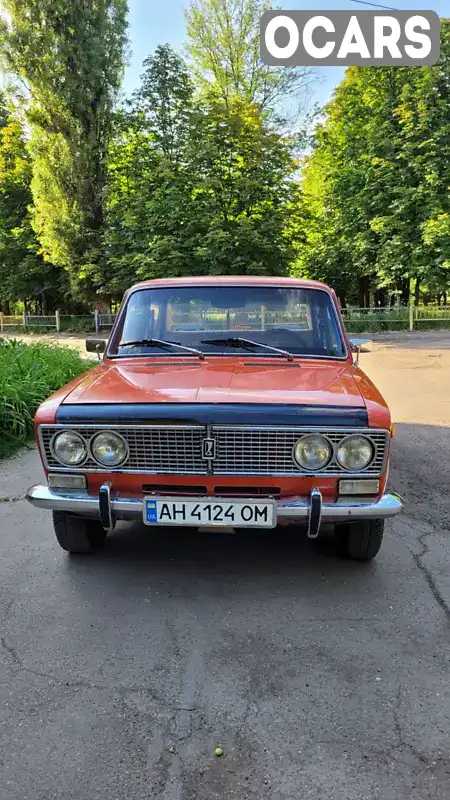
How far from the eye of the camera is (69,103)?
24.6 meters

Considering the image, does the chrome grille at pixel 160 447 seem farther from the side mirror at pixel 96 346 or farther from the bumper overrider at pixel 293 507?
the side mirror at pixel 96 346

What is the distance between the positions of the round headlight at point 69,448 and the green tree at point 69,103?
23.2m

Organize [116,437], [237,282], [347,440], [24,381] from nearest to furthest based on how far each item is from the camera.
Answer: [347,440]
[116,437]
[237,282]
[24,381]

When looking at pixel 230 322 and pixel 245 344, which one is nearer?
pixel 245 344

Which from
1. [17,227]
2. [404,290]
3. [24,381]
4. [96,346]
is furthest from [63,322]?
[96,346]

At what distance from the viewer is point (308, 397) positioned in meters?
2.89

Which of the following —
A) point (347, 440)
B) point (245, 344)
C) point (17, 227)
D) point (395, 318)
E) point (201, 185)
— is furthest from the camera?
point (17, 227)

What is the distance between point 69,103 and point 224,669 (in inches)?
1078

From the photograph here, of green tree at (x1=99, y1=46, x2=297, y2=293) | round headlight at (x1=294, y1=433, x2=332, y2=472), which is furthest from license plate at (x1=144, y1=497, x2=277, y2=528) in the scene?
green tree at (x1=99, y1=46, x2=297, y2=293)

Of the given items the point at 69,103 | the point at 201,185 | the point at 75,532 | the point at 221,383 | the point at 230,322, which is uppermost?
the point at 69,103

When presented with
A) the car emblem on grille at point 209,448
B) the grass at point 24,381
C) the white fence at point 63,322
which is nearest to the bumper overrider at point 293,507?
the car emblem on grille at point 209,448

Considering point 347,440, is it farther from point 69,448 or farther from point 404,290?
point 404,290

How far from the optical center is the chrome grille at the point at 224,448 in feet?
9.23

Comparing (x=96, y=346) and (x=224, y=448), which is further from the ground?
(x=96, y=346)
